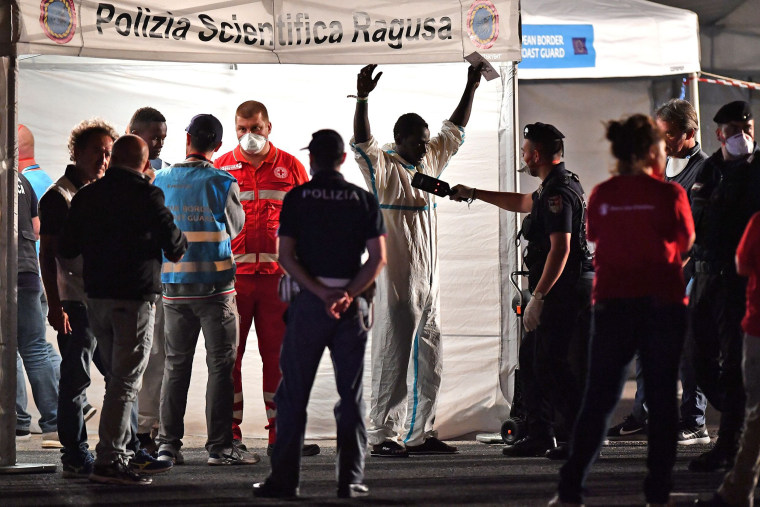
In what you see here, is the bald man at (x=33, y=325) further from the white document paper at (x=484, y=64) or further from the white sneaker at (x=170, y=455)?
the white document paper at (x=484, y=64)

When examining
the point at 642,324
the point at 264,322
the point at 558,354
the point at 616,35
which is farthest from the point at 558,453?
the point at 616,35

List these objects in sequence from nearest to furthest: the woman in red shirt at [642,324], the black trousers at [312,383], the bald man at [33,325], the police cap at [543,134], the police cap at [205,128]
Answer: the woman in red shirt at [642,324], the black trousers at [312,383], the police cap at [205,128], the police cap at [543,134], the bald man at [33,325]

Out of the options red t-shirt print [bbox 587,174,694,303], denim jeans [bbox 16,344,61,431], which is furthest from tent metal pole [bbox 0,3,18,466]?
red t-shirt print [bbox 587,174,694,303]

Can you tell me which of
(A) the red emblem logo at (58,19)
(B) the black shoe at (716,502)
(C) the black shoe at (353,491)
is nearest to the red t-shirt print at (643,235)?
(B) the black shoe at (716,502)

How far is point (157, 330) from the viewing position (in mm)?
6020

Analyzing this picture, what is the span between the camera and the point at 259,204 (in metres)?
6.15

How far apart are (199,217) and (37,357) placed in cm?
183

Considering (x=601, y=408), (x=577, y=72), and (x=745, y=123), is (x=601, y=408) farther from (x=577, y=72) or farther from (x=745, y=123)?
(x=577, y=72)

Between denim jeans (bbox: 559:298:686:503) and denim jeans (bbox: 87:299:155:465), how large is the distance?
2.09 meters

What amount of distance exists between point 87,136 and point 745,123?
3.31 meters

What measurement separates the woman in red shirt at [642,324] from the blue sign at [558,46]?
4.65m

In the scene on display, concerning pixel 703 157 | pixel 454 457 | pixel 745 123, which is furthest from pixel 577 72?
pixel 454 457

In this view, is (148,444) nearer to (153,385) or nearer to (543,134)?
(153,385)

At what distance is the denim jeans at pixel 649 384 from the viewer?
403cm
